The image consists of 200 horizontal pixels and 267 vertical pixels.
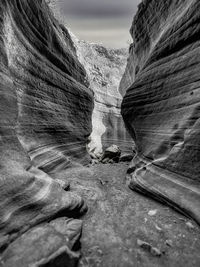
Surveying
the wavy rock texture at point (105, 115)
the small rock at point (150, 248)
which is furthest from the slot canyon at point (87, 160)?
the wavy rock texture at point (105, 115)

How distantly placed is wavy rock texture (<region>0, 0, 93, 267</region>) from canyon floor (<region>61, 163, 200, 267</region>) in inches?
14.3

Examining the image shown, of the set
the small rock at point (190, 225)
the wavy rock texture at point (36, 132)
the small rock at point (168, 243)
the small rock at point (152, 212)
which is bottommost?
the small rock at point (152, 212)

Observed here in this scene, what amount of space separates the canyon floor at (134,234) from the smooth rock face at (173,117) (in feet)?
1.38

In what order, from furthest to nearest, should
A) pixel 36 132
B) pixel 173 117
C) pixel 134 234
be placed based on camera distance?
pixel 36 132 → pixel 173 117 → pixel 134 234

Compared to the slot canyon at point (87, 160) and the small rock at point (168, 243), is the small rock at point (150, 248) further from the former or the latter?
the small rock at point (168, 243)

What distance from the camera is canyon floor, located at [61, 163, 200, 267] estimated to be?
241 centimetres

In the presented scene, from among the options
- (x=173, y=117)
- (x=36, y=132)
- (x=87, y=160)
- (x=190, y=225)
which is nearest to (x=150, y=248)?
(x=190, y=225)

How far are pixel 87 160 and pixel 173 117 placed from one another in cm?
590

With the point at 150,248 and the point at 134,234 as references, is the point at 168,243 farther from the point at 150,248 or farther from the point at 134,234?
the point at 134,234

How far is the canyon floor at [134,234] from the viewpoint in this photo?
95.0 inches

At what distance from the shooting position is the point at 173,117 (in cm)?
491

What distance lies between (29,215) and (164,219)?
105 inches

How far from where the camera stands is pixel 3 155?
3182 millimetres

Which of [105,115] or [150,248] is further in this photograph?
[105,115]
